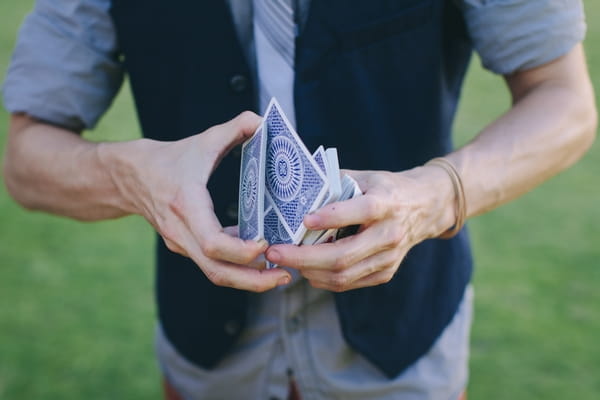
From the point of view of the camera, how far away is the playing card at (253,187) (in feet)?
3.63

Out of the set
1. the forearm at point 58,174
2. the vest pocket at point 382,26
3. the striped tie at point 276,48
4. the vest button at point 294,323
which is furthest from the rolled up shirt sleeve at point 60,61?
the vest button at point 294,323

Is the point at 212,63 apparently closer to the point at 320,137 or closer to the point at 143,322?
the point at 320,137

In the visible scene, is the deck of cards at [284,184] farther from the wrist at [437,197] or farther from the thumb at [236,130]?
the wrist at [437,197]

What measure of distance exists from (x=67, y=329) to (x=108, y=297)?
30 centimetres

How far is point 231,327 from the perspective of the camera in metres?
1.57

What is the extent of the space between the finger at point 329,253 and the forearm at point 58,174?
1.38 feet

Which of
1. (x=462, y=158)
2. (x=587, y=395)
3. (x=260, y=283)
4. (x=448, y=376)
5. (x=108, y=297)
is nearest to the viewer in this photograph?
(x=260, y=283)

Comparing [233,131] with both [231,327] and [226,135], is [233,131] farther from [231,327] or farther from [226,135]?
[231,327]

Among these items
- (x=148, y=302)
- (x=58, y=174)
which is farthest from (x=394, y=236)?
(x=148, y=302)

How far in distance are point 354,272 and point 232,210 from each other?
0.45 m

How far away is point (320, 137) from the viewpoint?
1407 millimetres

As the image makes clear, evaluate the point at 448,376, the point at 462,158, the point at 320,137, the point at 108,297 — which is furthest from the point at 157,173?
the point at 108,297

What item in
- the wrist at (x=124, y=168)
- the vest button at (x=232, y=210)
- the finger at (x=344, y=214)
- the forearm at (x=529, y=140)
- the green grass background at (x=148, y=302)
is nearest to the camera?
the finger at (x=344, y=214)

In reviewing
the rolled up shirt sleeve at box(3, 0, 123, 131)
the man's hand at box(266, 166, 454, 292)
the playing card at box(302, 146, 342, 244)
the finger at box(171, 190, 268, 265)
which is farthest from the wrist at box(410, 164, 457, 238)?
the rolled up shirt sleeve at box(3, 0, 123, 131)
